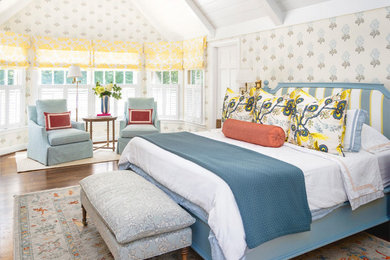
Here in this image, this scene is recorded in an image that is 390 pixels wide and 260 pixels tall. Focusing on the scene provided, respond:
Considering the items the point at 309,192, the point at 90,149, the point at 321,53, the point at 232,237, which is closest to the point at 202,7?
the point at 321,53

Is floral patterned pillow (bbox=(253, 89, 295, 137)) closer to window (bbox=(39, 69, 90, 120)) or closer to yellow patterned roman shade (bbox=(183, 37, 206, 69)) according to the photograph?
yellow patterned roman shade (bbox=(183, 37, 206, 69))

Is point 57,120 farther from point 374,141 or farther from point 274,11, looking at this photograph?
point 374,141

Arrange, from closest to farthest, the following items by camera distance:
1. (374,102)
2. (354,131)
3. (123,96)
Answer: (354,131) → (374,102) → (123,96)

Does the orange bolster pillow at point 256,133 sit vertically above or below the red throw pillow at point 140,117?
below

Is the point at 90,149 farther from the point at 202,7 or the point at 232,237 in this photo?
the point at 232,237

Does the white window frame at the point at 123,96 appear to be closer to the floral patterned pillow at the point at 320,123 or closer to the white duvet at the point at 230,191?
the white duvet at the point at 230,191

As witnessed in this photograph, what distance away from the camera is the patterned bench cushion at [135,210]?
6.38ft

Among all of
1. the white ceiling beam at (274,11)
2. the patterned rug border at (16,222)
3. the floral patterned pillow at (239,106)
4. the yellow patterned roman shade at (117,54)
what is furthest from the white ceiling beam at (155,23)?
the patterned rug border at (16,222)

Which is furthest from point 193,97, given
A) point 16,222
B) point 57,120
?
point 16,222

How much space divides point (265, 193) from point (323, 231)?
68 centimetres

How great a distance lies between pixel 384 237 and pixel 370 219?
0.22 m

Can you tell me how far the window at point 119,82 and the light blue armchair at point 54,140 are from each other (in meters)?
1.32

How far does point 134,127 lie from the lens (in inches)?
216

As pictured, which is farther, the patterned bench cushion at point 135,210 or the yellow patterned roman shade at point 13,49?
the yellow patterned roman shade at point 13,49
